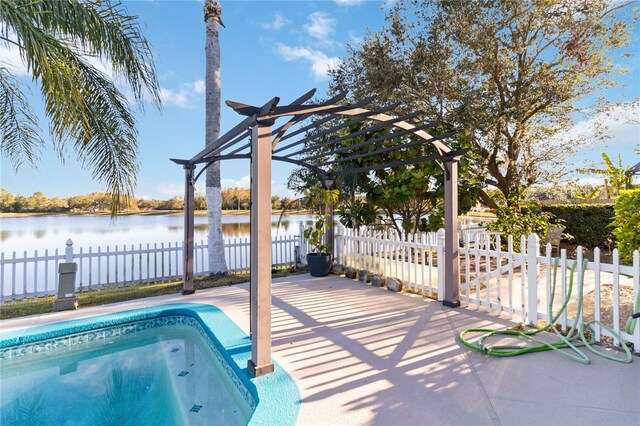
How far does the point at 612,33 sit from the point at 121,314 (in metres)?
12.0

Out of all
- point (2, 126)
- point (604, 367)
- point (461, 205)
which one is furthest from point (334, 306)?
point (2, 126)

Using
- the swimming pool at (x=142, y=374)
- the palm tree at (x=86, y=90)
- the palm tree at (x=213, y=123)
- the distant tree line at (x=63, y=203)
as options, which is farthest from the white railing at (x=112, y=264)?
the swimming pool at (x=142, y=374)

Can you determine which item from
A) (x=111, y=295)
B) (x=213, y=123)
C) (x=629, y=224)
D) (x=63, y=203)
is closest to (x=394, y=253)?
(x=629, y=224)

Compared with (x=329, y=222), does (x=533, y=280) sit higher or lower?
lower

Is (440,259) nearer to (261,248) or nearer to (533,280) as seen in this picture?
(533,280)

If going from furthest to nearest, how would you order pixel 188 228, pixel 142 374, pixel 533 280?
pixel 188 228 < pixel 533 280 < pixel 142 374

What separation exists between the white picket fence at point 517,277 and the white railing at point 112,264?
8.93 ft

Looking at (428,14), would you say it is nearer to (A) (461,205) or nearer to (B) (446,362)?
(A) (461,205)

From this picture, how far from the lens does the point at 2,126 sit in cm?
548

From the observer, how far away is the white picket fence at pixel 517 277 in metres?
3.29

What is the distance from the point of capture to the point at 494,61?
8.16m

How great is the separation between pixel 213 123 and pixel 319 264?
3957 mm

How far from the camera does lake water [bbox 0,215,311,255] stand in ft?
21.5

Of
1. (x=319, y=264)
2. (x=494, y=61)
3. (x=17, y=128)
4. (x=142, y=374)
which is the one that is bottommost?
(x=142, y=374)
